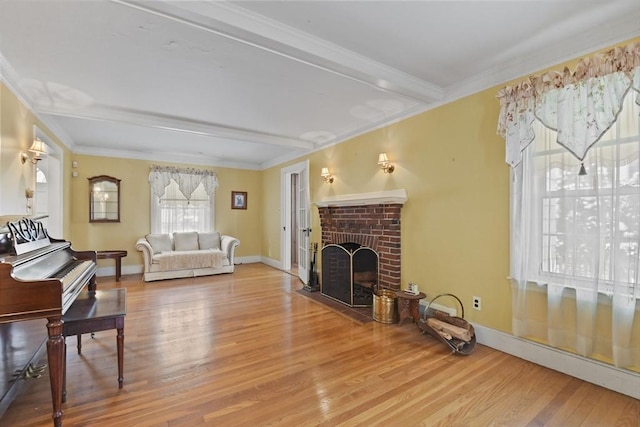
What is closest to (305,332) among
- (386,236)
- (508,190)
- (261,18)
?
(386,236)

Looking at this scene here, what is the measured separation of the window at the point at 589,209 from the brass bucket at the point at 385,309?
1.36m

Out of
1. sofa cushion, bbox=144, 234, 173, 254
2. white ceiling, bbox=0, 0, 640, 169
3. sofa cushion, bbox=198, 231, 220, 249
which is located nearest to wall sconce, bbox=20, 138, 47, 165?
white ceiling, bbox=0, 0, 640, 169

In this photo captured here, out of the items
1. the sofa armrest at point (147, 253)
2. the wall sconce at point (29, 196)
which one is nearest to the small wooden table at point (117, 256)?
the sofa armrest at point (147, 253)

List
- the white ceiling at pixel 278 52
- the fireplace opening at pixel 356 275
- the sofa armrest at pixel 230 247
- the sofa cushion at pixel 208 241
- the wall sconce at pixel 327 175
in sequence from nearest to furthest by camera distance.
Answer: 1. the white ceiling at pixel 278 52
2. the fireplace opening at pixel 356 275
3. the wall sconce at pixel 327 175
4. the sofa armrest at pixel 230 247
5. the sofa cushion at pixel 208 241

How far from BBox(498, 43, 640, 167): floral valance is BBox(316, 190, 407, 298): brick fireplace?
134 cm

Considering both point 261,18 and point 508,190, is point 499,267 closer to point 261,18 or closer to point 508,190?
point 508,190

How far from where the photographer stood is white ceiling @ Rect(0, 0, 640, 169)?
1.91m

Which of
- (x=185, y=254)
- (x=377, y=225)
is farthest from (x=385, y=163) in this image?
(x=185, y=254)

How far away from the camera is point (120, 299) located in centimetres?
241

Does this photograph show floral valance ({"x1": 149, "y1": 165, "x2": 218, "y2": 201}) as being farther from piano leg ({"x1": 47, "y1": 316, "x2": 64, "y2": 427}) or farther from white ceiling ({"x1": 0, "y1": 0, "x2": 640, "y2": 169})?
piano leg ({"x1": 47, "y1": 316, "x2": 64, "y2": 427})

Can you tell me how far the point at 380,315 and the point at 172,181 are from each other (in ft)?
17.2

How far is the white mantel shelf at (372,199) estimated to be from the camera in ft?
11.5

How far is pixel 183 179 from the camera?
6.41 metres

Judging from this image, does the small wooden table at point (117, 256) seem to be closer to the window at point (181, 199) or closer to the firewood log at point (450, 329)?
the window at point (181, 199)
